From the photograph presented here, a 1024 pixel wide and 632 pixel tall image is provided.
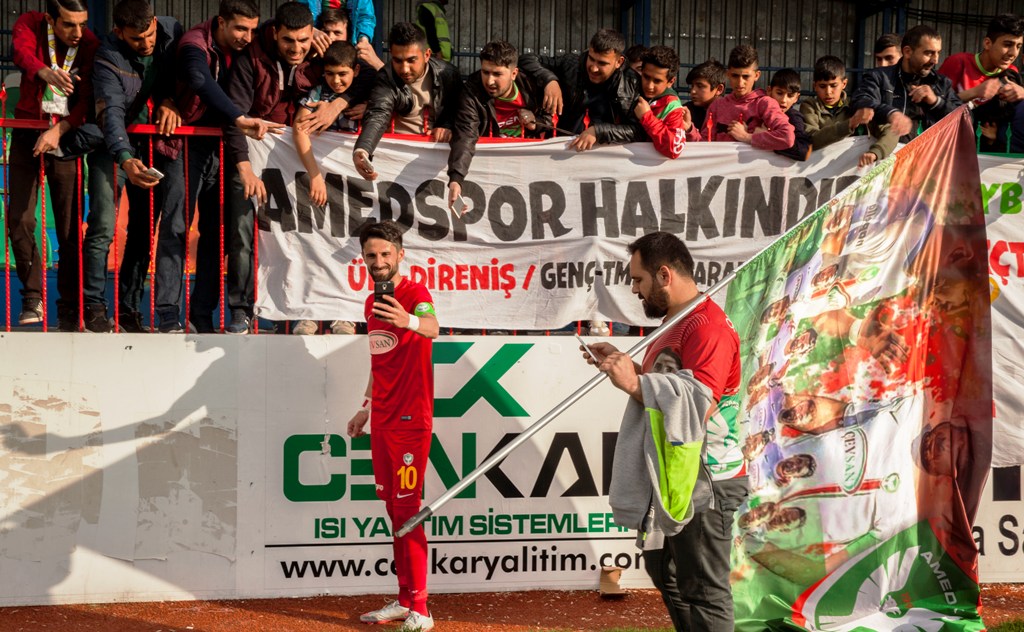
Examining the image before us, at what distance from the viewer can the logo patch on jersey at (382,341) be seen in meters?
6.34

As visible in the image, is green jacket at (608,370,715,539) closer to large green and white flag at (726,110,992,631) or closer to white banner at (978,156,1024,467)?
large green and white flag at (726,110,992,631)

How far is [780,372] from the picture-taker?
19.8 ft

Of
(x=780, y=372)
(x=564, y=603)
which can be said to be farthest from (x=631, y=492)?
(x=564, y=603)

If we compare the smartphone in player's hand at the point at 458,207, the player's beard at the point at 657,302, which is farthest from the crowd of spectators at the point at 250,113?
the player's beard at the point at 657,302

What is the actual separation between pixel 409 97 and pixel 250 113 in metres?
1.04

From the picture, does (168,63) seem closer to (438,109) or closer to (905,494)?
(438,109)

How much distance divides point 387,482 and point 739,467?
7.37 feet

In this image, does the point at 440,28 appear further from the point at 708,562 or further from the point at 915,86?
the point at 708,562

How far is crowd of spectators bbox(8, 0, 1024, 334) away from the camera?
6926 millimetres

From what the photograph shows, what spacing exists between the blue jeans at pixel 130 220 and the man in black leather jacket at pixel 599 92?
8.30ft

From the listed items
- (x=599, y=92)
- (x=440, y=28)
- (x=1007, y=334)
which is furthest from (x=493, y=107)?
(x=1007, y=334)

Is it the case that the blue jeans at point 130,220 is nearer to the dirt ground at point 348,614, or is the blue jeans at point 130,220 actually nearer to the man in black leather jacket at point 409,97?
the man in black leather jacket at point 409,97

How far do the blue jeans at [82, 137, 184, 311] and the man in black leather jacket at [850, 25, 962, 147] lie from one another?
4.59 meters

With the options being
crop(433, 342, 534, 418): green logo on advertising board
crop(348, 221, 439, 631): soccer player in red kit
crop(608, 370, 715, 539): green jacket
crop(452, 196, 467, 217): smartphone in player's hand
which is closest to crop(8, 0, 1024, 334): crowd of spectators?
crop(452, 196, 467, 217): smartphone in player's hand
